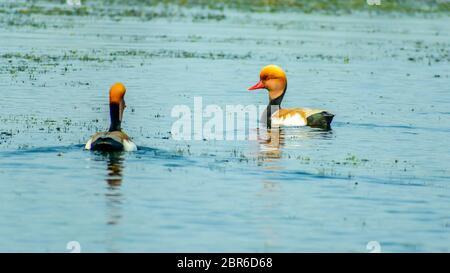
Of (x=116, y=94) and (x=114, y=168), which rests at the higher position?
(x=116, y=94)

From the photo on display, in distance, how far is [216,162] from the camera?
22.8 metres

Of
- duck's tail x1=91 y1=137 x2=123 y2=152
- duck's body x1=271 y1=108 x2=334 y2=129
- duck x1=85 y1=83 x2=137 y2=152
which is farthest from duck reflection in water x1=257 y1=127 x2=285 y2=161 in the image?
duck's tail x1=91 y1=137 x2=123 y2=152

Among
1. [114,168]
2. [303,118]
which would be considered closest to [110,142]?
[114,168]

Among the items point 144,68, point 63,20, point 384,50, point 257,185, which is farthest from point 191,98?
point 63,20

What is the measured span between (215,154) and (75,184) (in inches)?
176

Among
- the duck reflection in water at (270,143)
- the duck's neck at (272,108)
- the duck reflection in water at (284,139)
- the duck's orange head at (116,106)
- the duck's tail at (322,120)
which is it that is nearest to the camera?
the duck's orange head at (116,106)

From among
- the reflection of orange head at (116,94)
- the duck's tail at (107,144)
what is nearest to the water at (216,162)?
the duck's tail at (107,144)

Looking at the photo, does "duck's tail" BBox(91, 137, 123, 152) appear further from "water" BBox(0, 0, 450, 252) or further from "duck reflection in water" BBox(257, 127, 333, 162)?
"duck reflection in water" BBox(257, 127, 333, 162)

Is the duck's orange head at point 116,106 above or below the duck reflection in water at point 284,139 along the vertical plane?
above

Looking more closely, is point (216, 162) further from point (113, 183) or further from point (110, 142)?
point (113, 183)

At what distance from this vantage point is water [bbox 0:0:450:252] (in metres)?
16.9

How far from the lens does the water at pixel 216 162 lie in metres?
16.9

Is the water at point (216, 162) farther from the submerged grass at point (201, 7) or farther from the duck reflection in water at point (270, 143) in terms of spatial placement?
the submerged grass at point (201, 7)

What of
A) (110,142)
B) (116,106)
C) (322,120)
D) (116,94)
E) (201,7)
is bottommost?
(322,120)
